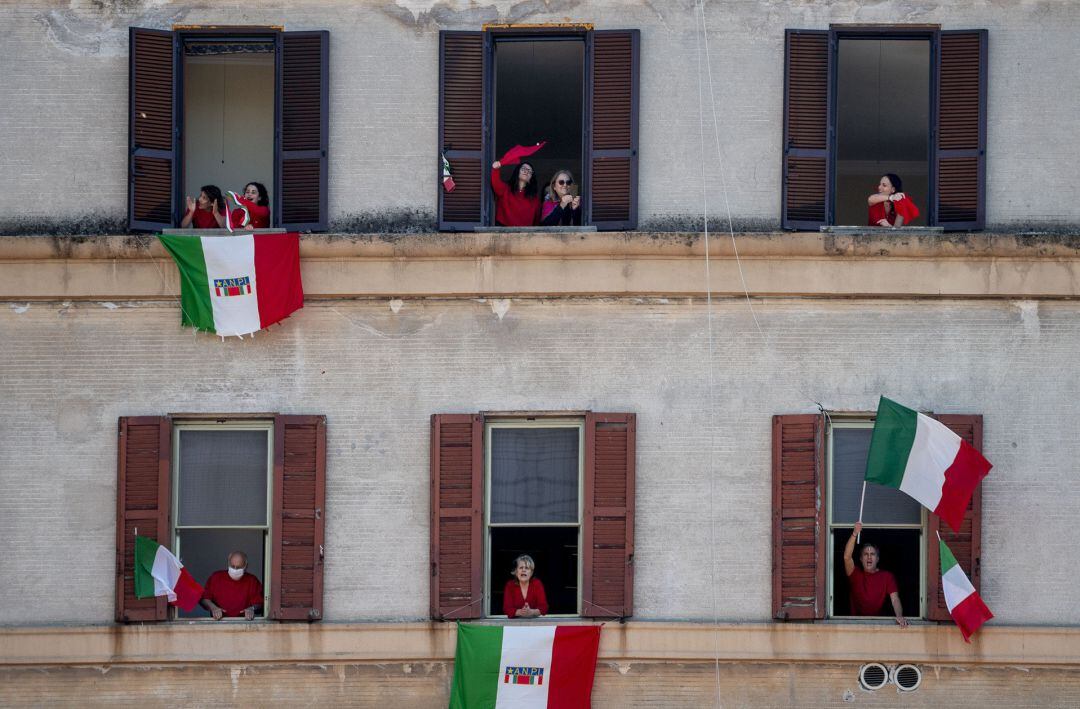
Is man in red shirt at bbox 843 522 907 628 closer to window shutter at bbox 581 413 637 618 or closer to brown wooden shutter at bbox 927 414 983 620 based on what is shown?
brown wooden shutter at bbox 927 414 983 620

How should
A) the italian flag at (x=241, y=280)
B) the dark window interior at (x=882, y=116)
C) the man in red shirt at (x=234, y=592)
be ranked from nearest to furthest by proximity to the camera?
1. the italian flag at (x=241, y=280)
2. the man in red shirt at (x=234, y=592)
3. the dark window interior at (x=882, y=116)

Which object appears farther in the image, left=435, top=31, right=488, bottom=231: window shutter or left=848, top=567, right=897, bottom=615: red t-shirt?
left=435, top=31, right=488, bottom=231: window shutter

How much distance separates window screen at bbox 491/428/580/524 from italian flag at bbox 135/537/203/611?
2910 millimetres

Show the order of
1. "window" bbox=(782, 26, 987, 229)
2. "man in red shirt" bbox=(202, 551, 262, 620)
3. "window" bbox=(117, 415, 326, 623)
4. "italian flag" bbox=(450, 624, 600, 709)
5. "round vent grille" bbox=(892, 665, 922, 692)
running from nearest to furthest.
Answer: "italian flag" bbox=(450, 624, 600, 709) < "round vent grille" bbox=(892, 665, 922, 692) < "window" bbox=(117, 415, 326, 623) < "man in red shirt" bbox=(202, 551, 262, 620) < "window" bbox=(782, 26, 987, 229)

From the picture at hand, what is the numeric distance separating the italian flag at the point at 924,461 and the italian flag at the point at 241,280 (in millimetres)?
5502

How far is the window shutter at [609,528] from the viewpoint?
20.2 metres

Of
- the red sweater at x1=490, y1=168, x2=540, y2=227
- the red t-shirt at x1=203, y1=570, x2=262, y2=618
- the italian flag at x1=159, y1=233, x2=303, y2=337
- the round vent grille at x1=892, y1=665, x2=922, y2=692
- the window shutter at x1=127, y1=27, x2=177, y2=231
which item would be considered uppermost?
the window shutter at x1=127, y1=27, x2=177, y2=231

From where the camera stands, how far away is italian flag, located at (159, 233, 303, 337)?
20375mm

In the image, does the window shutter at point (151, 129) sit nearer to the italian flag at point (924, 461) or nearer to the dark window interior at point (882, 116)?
the dark window interior at point (882, 116)

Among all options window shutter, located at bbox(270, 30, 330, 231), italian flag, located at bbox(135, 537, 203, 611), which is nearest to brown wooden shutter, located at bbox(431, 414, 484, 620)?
italian flag, located at bbox(135, 537, 203, 611)

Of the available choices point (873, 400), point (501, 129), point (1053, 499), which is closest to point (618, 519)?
point (873, 400)

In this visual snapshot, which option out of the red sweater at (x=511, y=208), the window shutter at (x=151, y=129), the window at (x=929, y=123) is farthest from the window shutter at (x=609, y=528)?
the window shutter at (x=151, y=129)

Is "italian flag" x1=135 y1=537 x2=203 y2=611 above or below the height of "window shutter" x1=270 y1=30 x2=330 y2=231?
below

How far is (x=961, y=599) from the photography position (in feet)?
65.2
